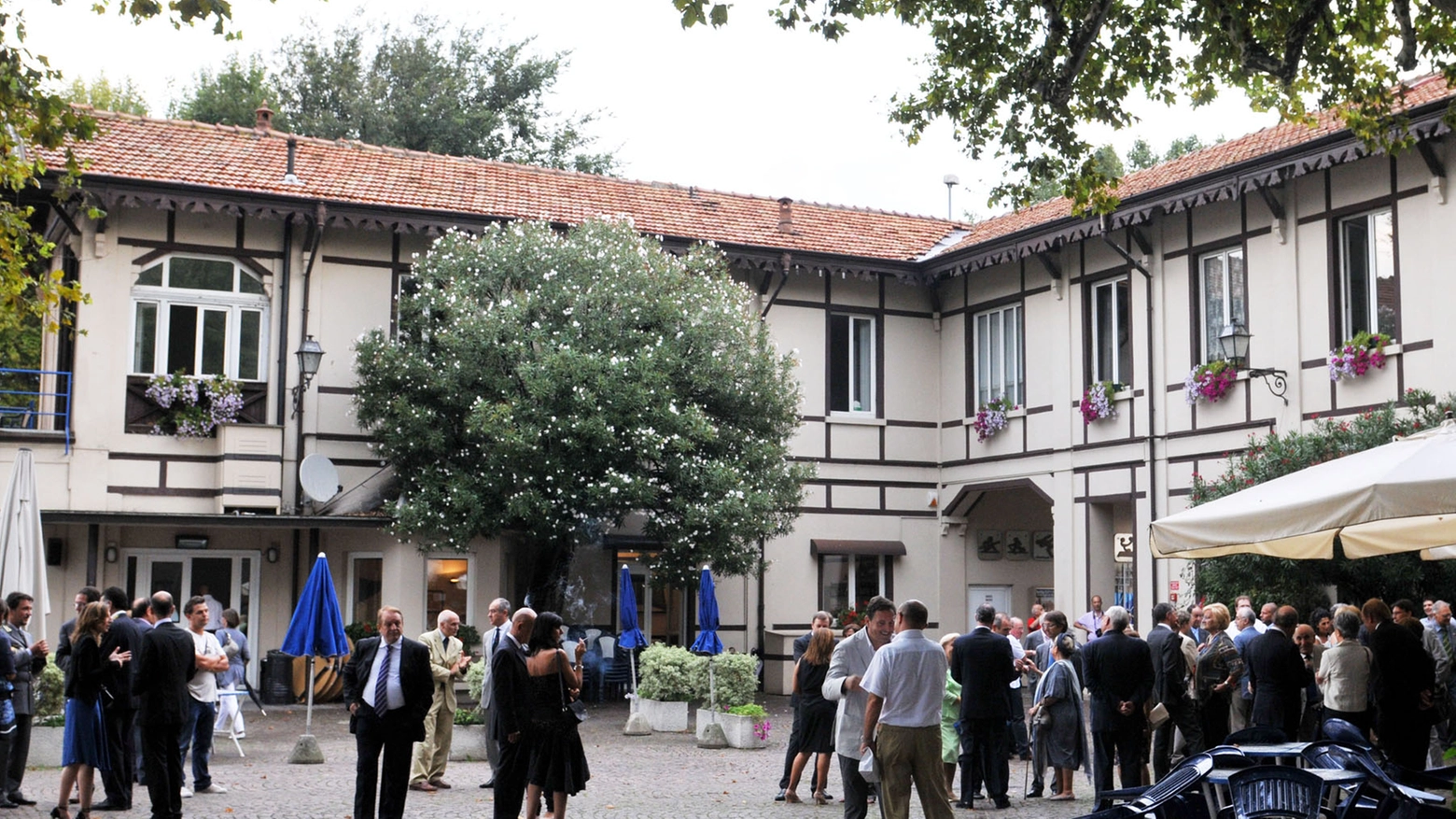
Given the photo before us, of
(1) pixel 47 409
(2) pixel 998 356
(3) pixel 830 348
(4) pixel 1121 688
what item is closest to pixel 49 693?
(1) pixel 47 409

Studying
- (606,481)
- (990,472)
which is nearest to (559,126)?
(990,472)

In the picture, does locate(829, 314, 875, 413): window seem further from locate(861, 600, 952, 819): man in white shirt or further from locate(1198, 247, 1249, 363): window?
locate(861, 600, 952, 819): man in white shirt

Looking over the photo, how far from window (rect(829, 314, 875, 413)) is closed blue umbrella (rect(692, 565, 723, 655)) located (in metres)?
6.84

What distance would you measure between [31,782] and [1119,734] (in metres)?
9.62

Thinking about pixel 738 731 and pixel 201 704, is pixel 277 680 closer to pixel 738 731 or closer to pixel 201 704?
pixel 738 731

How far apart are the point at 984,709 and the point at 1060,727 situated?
3.21 ft

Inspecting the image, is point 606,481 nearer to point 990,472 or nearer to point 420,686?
point 990,472

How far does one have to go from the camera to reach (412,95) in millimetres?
39781

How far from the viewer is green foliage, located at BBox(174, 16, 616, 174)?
39.2 metres

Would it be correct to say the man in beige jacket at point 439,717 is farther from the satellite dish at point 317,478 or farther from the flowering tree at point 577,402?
the satellite dish at point 317,478

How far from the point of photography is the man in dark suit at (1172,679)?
12.6 meters

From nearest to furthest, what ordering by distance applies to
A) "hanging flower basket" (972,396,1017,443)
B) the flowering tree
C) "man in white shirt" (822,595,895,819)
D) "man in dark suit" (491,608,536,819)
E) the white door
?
"man in dark suit" (491,608,536,819) → "man in white shirt" (822,595,895,819) → the flowering tree → "hanging flower basket" (972,396,1017,443) → the white door

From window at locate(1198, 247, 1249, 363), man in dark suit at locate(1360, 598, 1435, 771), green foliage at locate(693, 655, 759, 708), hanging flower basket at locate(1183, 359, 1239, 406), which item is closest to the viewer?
man in dark suit at locate(1360, 598, 1435, 771)

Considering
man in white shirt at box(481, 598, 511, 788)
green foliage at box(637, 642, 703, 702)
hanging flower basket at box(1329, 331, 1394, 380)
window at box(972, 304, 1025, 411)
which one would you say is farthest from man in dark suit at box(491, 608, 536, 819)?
window at box(972, 304, 1025, 411)
